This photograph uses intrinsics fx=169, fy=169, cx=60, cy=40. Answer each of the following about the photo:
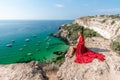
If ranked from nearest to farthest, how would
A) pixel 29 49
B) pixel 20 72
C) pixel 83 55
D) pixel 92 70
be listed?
pixel 20 72, pixel 92 70, pixel 83 55, pixel 29 49

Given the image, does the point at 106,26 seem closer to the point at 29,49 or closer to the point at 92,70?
the point at 29,49

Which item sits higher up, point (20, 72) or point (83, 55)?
point (83, 55)

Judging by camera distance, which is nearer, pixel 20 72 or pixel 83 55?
pixel 20 72

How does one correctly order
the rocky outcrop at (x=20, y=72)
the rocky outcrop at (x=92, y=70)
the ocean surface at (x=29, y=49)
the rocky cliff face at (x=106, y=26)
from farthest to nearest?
the rocky cliff face at (x=106, y=26) < the ocean surface at (x=29, y=49) < the rocky outcrop at (x=92, y=70) < the rocky outcrop at (x=20, y=72)

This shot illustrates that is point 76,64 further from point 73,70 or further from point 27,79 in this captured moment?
point 27,79

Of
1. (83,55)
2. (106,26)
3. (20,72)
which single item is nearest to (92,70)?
(83,55)

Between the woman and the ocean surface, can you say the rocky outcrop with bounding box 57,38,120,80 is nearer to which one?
the woman

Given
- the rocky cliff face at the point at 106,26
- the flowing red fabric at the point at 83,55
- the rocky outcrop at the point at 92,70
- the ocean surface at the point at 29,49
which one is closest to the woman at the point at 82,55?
the flowing red fabric at the point at 83,55

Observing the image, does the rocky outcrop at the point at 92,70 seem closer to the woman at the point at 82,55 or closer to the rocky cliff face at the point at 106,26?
the woman at the point at 82,55

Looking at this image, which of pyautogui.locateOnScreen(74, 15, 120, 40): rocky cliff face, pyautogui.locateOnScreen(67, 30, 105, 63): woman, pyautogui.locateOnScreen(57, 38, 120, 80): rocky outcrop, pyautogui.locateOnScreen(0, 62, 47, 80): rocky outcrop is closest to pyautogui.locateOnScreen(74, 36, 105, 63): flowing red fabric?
pyautogui.locateOnScreen(67, 30, 105, 63): woman

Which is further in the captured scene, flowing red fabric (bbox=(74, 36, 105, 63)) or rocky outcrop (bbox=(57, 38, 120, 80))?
flowing red fabric (bbox=(74, 36, 105, 63))

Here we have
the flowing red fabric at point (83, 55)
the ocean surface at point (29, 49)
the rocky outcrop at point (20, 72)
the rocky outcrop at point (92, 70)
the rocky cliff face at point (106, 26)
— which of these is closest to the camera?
the rocky outcrop at point (20, 72)

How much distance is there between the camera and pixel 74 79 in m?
9.98

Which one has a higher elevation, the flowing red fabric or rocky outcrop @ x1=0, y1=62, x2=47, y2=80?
the flowing red fabric
